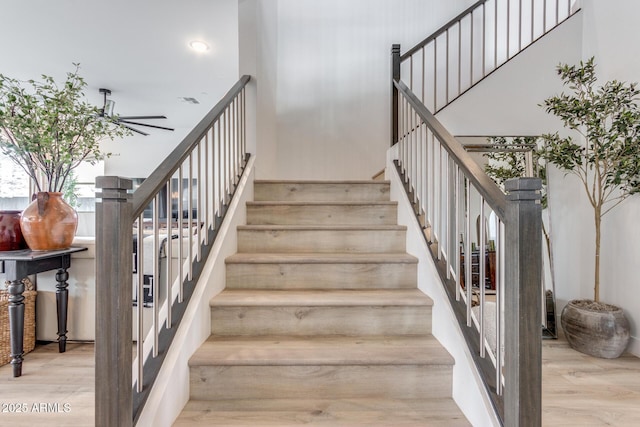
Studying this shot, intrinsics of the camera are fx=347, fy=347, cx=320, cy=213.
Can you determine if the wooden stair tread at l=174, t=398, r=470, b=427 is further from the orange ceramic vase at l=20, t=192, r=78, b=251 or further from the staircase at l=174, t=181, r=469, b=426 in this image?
the orange ceramic vase at l=20, t=192, r=78, b=251

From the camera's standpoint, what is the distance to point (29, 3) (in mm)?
3033

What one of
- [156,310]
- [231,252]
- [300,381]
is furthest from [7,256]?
[300,381]

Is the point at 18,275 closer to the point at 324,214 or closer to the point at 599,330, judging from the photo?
the point at 324,214

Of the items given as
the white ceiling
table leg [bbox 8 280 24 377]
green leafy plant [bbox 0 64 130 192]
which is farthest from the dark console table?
the white ceiling

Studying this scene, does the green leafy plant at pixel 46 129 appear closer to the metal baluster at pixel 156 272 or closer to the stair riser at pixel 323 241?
the stair riser at pixel 323 241

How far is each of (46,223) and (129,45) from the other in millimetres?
2562

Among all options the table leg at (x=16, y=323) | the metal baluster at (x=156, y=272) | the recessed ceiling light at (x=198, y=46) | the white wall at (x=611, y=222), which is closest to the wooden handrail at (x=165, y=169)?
the metal baluster at (x=156, y=272)

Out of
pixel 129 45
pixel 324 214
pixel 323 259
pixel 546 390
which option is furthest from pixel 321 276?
pixel 129 45

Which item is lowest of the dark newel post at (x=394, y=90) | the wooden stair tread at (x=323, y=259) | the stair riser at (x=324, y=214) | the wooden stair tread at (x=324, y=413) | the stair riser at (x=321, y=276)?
the wooden stair tread at (x=324, y=413)

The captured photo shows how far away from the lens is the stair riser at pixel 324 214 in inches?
99.3

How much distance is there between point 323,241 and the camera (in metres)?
2.27

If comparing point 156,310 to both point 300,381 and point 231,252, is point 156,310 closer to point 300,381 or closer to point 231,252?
point 300,381

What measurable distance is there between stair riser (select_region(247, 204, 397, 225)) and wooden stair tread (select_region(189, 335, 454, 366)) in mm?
976

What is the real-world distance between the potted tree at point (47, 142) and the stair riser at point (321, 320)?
51.1 inches
